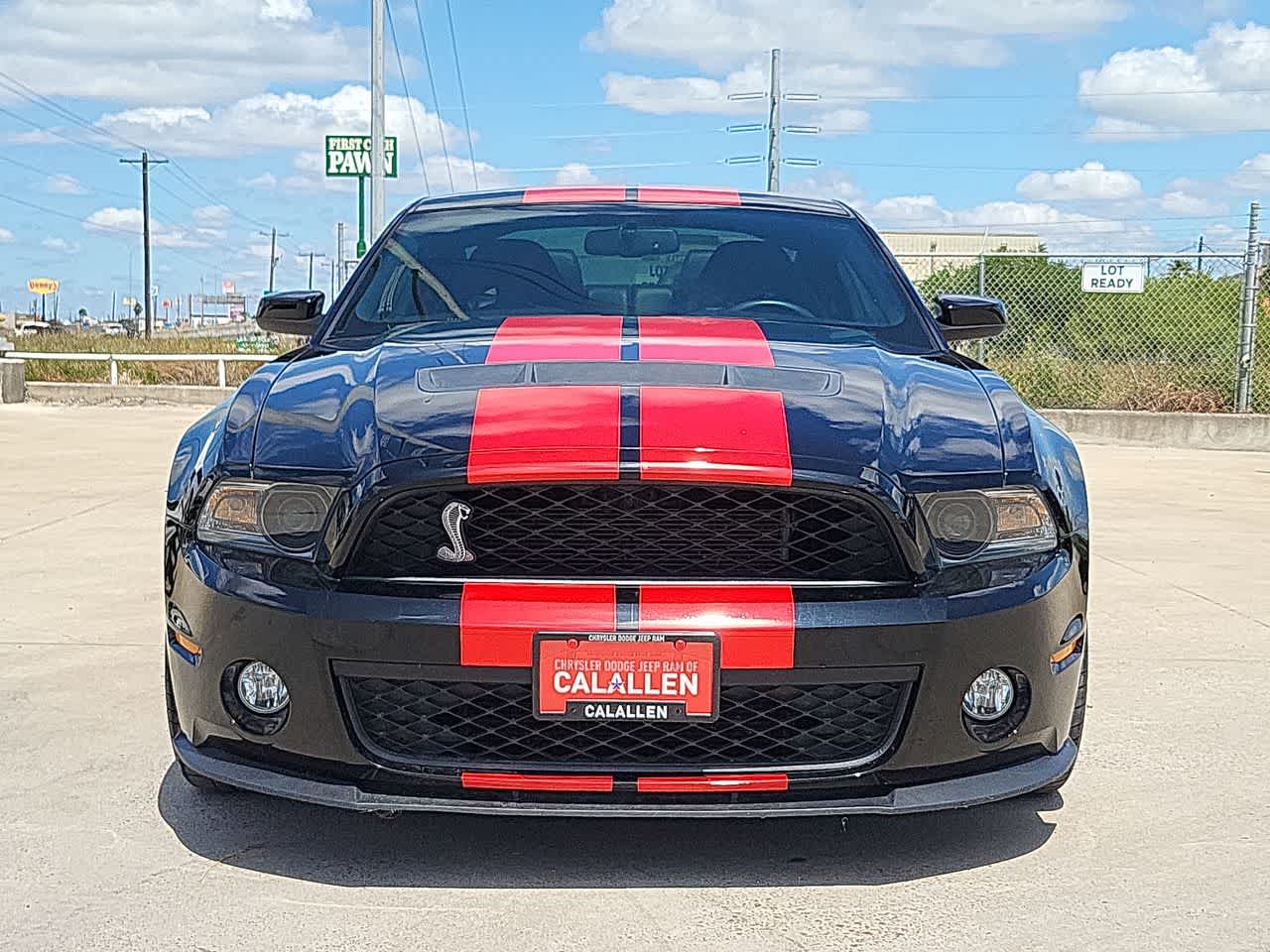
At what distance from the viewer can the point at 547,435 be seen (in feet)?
9.23

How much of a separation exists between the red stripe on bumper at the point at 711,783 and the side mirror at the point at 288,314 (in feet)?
7.18

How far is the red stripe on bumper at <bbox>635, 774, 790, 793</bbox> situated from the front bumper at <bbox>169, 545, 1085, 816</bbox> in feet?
0.05

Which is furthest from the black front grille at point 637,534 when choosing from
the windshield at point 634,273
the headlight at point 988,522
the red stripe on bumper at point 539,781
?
the windshield at point 634,273

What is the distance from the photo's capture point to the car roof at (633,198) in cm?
450

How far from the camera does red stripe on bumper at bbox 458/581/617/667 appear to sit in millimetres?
2666

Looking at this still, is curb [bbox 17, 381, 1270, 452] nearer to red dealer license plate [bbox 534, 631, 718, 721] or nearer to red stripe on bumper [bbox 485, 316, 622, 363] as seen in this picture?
red stripe on bumper [bbox 485, 316, 622, 363]

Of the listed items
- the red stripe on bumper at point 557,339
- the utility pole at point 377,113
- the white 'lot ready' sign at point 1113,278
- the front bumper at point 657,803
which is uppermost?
the utility pole at point 377,113

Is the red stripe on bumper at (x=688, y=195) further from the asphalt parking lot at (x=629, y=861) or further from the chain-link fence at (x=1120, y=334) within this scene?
the chain-link fence at (x=1120, y=334)

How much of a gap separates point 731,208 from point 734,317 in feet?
2.21

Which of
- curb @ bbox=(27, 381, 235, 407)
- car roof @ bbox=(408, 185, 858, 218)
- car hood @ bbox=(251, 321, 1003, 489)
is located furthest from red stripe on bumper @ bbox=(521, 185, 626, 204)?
curb @ bbox=(27, 381, 235, 407)

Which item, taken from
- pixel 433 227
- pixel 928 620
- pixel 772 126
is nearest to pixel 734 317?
pixel 433 227

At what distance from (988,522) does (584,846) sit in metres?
1.03

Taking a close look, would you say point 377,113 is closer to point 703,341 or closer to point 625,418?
point 703,341

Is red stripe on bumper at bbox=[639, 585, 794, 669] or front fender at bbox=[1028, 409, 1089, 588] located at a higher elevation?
front fender at bbox=[1028, 409, 1089, 588]
